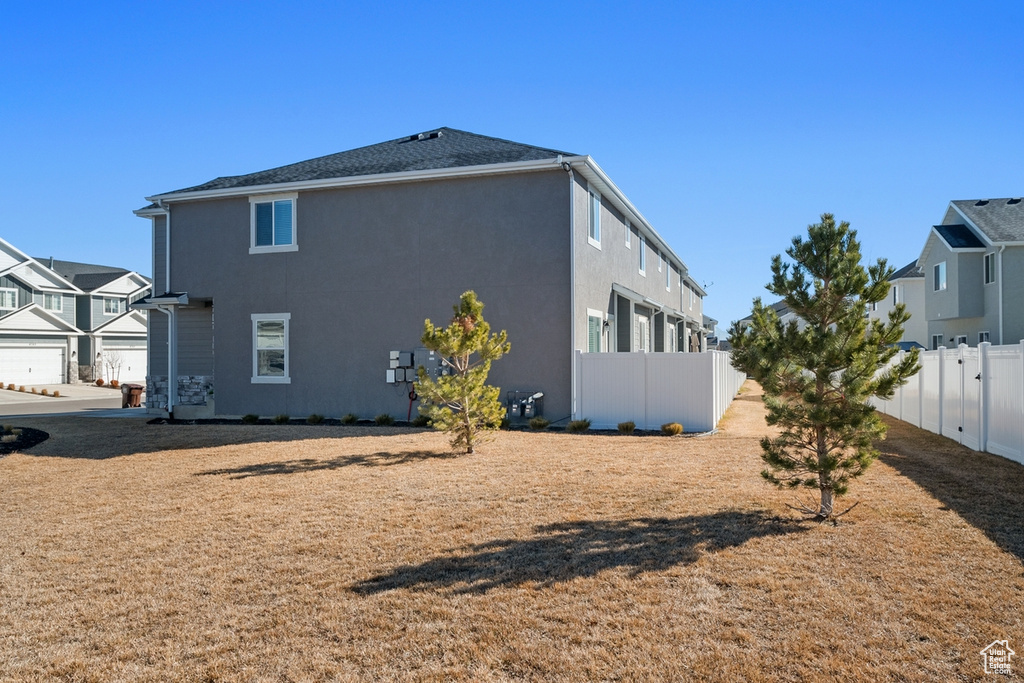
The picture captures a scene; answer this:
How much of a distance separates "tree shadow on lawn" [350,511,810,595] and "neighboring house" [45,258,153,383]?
135ft

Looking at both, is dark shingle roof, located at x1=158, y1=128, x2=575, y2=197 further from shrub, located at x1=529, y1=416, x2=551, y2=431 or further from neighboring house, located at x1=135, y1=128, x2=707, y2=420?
shrub, located at x1=529, y1=416, x2=551, y2=431

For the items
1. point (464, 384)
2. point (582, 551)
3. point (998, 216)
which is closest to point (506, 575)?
point (582, 551)

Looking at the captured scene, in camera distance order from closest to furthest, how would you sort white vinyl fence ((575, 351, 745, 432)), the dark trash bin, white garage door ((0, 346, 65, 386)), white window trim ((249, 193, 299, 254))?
white vinyl fence ((575, 351, 745, 432))
white window trim ((249, 193, 299, 254))
the dark trash bin
white garage door ((0, 346, 65, 386))

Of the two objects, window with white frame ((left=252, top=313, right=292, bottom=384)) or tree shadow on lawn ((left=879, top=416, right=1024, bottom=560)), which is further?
window with white frame ((left=252, top=313, right=292, bottom=384))

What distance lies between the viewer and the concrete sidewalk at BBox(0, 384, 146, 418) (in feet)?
69.6

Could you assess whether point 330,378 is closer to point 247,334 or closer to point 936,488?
point 247,334

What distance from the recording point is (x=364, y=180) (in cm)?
1608

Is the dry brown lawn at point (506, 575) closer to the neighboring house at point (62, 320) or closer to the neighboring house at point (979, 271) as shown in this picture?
the neighboring house at point (979, 271)

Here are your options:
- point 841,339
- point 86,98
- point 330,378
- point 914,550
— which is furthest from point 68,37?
point 914,550

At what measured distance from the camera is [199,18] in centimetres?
1259

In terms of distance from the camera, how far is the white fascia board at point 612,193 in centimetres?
1460

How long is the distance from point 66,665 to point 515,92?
12.5 meters

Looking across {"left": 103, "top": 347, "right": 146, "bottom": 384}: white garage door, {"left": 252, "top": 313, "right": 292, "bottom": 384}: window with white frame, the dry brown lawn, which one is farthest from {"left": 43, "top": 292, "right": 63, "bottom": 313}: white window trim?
A: the dry brown lawn

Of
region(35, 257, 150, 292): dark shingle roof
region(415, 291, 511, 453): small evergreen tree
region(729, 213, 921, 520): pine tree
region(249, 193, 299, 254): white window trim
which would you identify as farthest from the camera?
region(35, 257, 150, 292): dark shingle roof
